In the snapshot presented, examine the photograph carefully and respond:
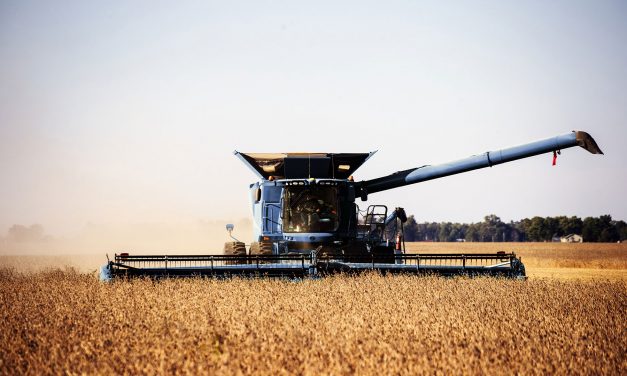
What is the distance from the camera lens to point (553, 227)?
10881 cm

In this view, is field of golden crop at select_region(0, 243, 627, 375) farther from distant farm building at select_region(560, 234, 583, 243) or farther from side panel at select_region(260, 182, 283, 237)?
distant farm building at select_region(560, 234, 583, 243)

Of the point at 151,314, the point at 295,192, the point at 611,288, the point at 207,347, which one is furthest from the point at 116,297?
the point at 611,288

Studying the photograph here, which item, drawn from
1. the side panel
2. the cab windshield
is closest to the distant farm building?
the cab windshield

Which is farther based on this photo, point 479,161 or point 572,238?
point 572,238

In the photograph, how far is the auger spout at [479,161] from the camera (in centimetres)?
1364

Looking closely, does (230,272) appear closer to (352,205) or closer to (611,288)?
(352,205)

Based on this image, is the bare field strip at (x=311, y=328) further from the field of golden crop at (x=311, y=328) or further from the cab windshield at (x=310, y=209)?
the cab windshield at (x=310, y=209)

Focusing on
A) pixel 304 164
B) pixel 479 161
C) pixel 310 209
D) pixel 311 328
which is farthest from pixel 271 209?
pixel 311 328

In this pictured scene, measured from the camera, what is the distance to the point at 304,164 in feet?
48.8

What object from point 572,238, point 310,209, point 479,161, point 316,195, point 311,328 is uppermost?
point 479,161

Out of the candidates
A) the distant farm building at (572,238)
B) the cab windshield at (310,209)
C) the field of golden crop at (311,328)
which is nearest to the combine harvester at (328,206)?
the cab windshield at (310,209)

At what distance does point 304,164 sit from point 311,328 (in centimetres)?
852

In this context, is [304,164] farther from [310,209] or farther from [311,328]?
[311,328]

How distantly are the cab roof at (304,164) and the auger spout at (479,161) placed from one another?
0.58m
